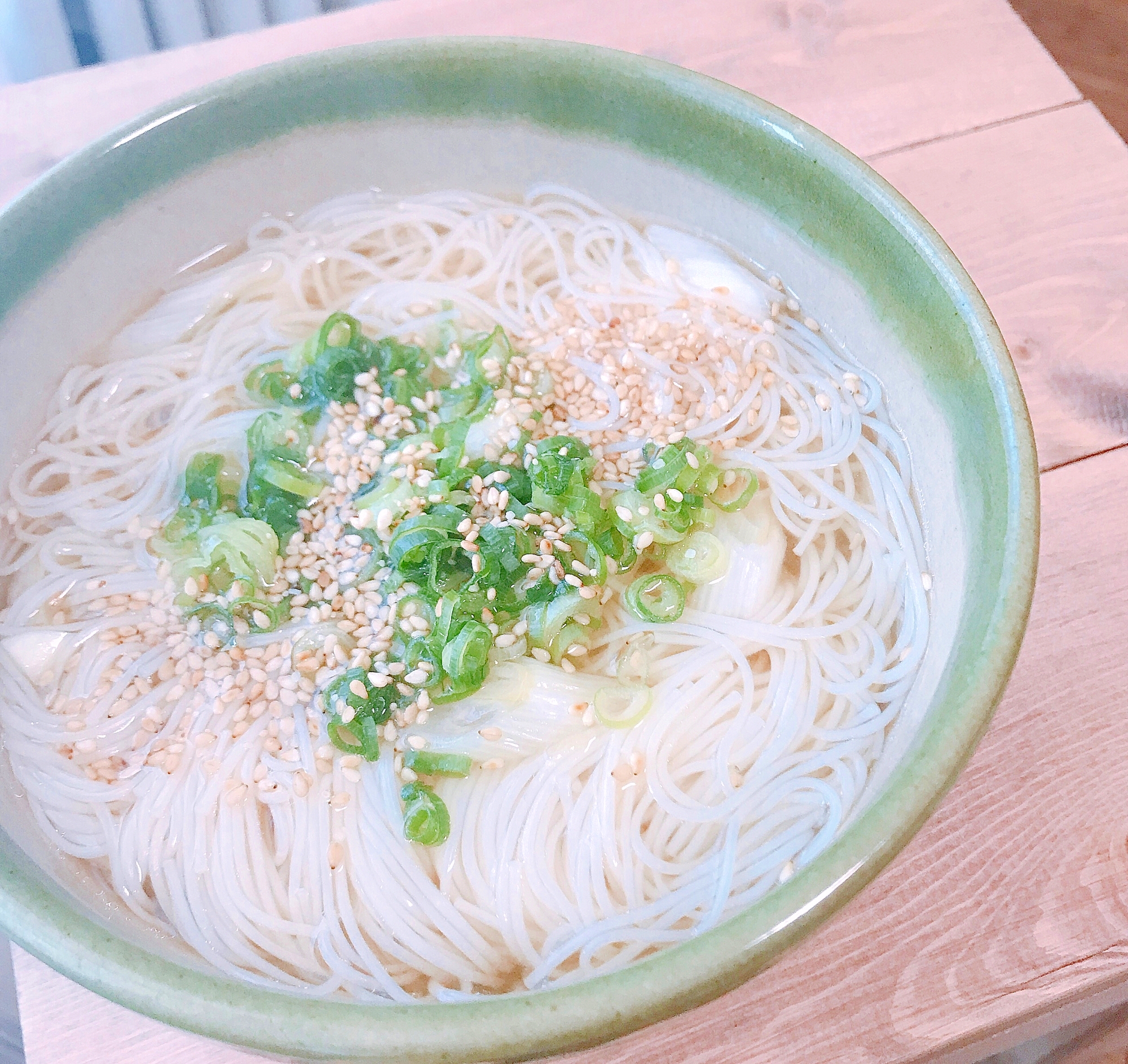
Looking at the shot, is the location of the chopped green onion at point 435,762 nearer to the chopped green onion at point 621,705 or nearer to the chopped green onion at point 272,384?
the chopped green onion at point 621,705

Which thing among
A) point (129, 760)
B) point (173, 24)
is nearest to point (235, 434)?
point (129, 760)

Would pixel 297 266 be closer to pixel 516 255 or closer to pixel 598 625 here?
pixel 516 255

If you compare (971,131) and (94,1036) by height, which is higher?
(971,131)

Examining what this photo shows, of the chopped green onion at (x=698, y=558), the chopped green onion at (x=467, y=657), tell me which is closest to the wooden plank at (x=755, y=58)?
the chopped green onion at (x=698, y=558)

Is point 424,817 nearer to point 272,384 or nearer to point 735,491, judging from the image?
point 735,491

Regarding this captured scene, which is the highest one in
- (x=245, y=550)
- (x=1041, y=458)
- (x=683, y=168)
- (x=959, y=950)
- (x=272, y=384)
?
(x=683, y=168)

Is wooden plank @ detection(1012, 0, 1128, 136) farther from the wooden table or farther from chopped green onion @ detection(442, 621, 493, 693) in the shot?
chopped green onion @ detection(442, 621, 493, 693)

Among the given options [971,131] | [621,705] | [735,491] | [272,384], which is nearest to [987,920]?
[621,705]
